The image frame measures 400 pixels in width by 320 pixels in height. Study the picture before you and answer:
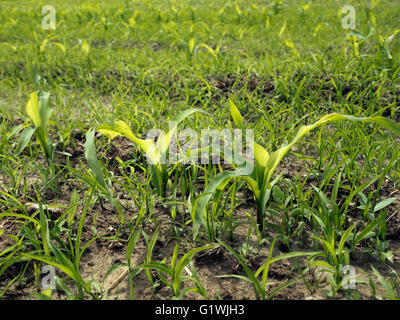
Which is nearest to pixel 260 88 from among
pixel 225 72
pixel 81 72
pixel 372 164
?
pixel 225 72

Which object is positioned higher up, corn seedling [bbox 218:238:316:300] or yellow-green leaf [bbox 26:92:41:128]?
yellow-green leaf [bbox 26:92:41:128]

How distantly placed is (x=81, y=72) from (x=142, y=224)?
203 centimetres

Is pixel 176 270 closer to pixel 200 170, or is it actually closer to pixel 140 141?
pixel 140 141

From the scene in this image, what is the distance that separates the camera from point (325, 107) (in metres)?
2.11

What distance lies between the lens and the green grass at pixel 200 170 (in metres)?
1.20

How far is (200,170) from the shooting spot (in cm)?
177

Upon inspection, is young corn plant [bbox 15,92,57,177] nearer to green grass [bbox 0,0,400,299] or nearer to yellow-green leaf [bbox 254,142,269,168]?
green grass [bbox 0,0,400,299]

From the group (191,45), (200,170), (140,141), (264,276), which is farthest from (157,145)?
(191,45)

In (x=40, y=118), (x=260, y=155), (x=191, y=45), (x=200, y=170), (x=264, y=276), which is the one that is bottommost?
(x=264, y=276)

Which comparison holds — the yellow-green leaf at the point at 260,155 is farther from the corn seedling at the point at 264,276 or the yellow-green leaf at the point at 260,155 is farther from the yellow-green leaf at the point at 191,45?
the yellow-green leaf at the point at 191,45

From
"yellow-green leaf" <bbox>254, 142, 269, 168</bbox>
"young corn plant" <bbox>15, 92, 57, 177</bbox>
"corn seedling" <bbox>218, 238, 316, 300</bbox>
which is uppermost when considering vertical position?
"young corn plant" <bbox>15, 92, 57, 177</bbox>

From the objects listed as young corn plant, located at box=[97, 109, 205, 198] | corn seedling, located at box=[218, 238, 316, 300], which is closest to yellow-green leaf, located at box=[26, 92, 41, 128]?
young corn plant, located at box=[97, 109, 205, 198]

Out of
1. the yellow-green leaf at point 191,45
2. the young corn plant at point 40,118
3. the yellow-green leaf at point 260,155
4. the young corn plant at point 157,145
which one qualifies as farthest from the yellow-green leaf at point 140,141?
the yellow-green leaf at point 191,45

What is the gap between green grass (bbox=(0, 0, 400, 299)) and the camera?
120cm
